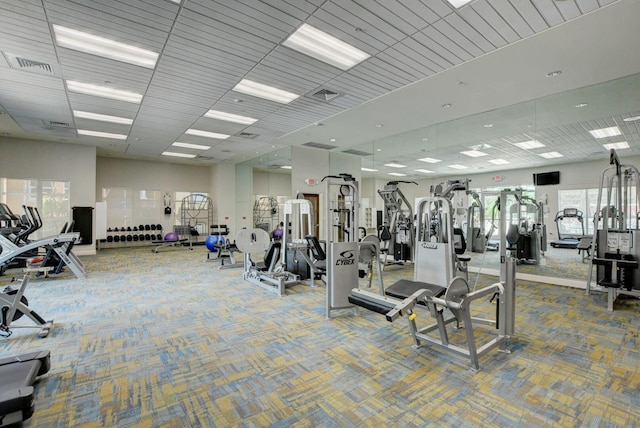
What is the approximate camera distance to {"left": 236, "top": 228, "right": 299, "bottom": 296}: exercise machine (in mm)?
5352

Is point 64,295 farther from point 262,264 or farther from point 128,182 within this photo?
point 128,182

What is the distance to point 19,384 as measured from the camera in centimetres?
209

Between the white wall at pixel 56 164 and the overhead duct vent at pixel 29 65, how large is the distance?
6.12 m

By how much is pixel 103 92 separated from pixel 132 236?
25.6 ft

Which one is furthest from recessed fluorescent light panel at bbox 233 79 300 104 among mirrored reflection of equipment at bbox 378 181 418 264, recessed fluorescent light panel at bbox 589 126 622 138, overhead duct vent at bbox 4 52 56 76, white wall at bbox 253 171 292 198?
recessed fluorescent light panel at bbox 589 126 622 138

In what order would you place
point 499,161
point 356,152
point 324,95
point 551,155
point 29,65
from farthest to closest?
point 356,152 < point 499,161 < point 551,155 < point 324,95 < point 29,65

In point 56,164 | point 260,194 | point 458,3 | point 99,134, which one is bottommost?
point 260,194

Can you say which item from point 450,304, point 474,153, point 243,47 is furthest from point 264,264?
point 474,153

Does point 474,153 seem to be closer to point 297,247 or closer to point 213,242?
point 297,247

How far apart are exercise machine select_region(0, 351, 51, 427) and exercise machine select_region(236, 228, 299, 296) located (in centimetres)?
300

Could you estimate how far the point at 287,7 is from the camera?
3195mm

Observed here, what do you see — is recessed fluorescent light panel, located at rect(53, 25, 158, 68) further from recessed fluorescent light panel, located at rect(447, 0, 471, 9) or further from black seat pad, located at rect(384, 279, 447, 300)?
black seat pad, located at rect(384, 279, 447, 300)

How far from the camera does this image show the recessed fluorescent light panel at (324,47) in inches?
147

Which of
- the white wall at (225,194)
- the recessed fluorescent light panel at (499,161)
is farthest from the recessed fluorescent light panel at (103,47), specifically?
the recessed fluorescent light panel at (499,161)
